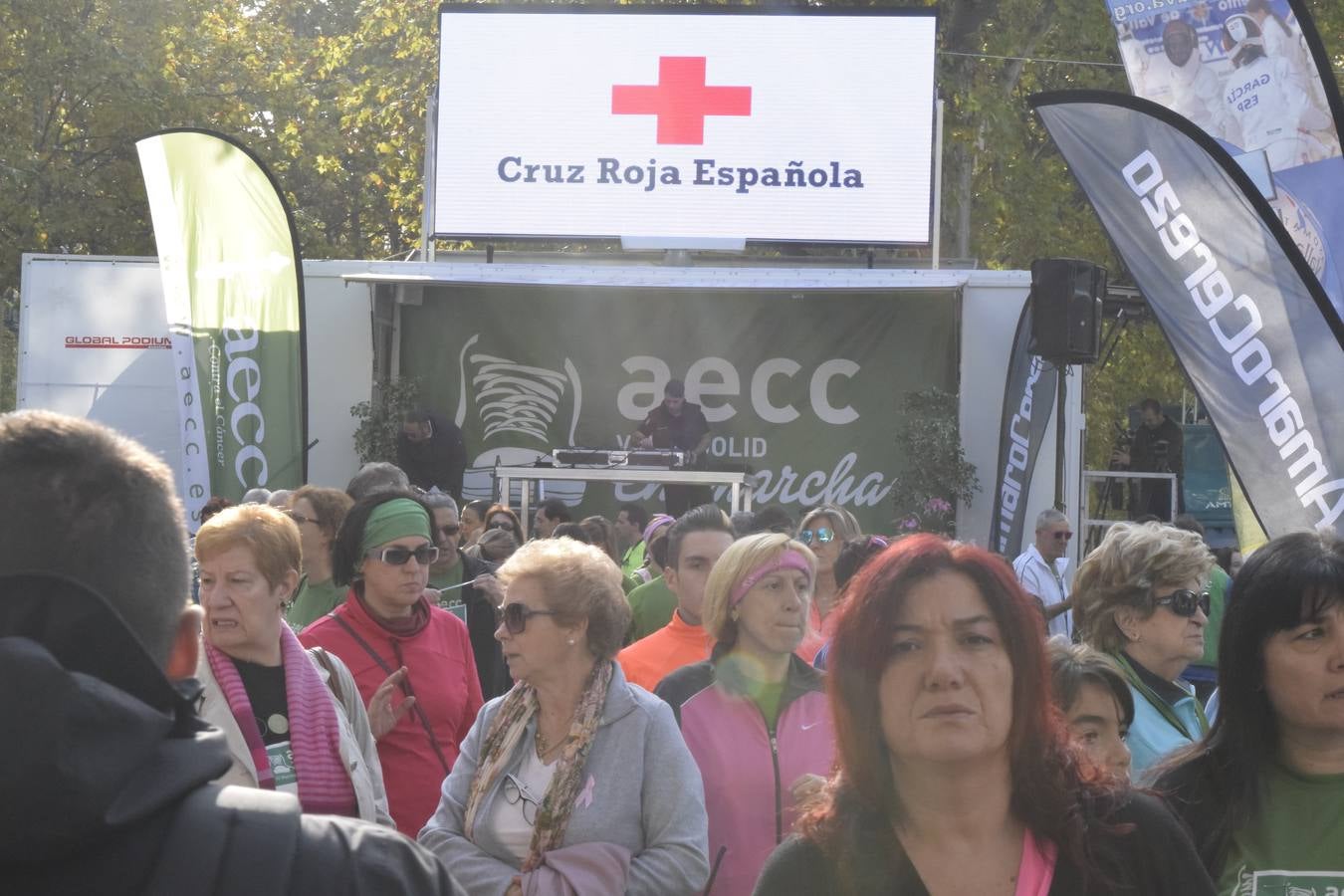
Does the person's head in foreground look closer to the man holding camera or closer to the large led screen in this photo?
the large led screen

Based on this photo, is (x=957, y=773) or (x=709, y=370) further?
(x=709, y=370)

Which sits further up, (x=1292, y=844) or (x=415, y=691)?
(x=1292, y=844)

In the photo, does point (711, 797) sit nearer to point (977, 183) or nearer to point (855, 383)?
point (855, 383)

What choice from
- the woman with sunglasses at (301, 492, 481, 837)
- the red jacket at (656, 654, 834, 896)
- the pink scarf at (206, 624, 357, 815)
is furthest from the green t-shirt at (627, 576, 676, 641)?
the pink scarf at (206, 624, 357, 815)

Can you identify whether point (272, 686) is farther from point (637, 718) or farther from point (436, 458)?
point (436, 458)

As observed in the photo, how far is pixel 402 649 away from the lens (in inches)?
193

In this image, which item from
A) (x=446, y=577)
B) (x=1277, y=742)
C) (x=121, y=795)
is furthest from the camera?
(x=446, y=577)

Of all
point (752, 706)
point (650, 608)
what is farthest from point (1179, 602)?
point (650, 608)

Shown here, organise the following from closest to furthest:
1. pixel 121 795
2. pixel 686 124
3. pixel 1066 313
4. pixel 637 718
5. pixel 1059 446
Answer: pixel 121 795, pixel 637 718, pixel 1059 446, pixel 1066 313, pixel 686 124

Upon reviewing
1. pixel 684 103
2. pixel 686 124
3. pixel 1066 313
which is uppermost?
pixel 684 103

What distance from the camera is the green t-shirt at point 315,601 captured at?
6098mm

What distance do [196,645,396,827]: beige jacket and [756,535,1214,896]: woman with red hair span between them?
1591 millimetres

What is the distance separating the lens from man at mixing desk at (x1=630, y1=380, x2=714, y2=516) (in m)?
15.0

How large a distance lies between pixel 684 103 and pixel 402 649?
39.9ft
